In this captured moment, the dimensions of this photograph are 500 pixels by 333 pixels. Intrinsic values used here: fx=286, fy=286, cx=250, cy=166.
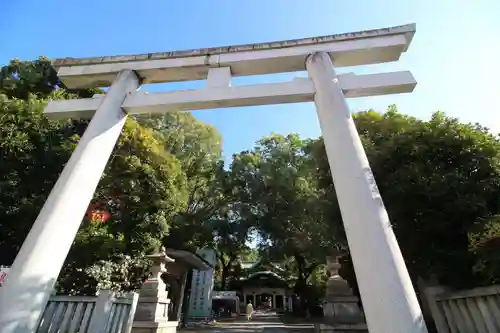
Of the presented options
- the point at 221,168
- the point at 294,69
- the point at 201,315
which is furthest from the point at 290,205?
the point at 294,69

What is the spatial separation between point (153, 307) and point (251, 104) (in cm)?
493

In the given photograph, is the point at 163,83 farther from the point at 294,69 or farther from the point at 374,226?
the point at 374,226

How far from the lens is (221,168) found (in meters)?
18.9

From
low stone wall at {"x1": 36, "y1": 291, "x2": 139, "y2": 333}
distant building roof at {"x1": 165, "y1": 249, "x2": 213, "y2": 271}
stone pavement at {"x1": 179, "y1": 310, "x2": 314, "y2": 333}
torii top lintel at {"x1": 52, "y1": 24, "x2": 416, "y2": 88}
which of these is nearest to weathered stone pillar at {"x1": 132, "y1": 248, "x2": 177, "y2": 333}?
low stone wall at {"x1": 36, "y1": 291, "x2": 139, "y2": 333}

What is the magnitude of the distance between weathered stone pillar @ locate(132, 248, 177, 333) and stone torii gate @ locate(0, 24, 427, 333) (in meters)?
3.65

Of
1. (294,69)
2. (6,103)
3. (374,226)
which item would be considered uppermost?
(6,103)

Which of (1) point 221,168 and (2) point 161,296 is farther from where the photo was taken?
(1) point 221,168

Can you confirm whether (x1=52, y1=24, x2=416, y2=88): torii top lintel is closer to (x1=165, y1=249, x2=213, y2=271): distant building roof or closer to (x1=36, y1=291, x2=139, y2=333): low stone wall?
(x1=36, y1=291, x2=139, y2=333): low stone wall

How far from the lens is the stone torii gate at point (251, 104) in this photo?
2.34 m

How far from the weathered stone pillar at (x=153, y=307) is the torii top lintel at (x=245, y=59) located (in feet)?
14.6

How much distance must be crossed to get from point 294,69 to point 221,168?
14813 millimetres

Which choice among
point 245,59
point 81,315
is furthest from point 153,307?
point 245,59

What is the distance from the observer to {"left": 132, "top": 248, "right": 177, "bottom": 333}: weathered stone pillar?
5.82 metres

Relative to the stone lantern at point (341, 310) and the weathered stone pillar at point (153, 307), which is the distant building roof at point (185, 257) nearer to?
the weathered stone pillar at point (153, 307)
